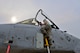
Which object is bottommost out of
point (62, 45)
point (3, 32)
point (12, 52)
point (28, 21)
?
point (12, 52)

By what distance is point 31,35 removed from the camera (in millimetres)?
10906

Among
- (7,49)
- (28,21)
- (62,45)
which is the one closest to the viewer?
(7,49)

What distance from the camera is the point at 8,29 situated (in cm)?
1105

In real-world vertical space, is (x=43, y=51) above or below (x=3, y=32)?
below

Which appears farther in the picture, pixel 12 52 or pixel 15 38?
pixel 15 38

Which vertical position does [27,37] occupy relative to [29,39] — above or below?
above

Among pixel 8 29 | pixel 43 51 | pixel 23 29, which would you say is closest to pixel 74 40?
pixel 23 29

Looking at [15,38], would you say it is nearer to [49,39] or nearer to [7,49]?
[49,39]

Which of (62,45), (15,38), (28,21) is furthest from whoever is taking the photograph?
(28,21)

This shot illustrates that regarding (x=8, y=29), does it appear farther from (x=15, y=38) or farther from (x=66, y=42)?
(x=66, y=42)

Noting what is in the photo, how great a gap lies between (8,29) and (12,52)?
3722 mm

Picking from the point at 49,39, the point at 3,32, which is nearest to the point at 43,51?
the point at 49,39

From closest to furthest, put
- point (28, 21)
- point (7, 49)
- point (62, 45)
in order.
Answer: point (7, 49)
point (62, 45)
point (28, 21)

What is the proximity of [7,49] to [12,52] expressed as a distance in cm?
22
